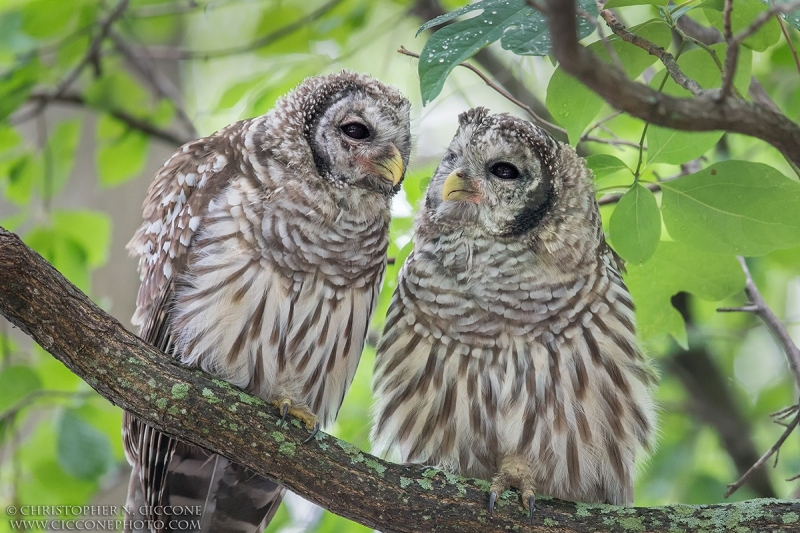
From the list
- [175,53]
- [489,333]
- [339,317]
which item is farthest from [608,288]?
[175,53]

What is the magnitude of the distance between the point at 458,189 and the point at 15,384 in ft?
6.27

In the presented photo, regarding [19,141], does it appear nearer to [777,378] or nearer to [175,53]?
[175,53]

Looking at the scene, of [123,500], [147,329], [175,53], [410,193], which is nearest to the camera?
[147,329]

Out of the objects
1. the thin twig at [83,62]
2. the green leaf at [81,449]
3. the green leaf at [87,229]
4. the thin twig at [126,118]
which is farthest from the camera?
the thin twig at [126,118]

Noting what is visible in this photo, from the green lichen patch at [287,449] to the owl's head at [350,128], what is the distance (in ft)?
3.27

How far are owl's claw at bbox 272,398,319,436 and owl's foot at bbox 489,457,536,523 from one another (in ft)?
1.84

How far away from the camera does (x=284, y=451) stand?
251 centimetres

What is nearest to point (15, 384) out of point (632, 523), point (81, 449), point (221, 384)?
point (81, 449)

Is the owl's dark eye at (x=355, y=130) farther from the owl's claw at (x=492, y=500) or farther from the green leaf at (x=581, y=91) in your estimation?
the owl's claw at (x=492, y=500)

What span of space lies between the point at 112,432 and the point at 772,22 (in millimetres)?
3269

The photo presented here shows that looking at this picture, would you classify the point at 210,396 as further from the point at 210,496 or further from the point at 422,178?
the point at 422,178

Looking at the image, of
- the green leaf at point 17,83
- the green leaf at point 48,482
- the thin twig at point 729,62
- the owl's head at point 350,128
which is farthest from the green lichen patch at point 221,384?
the green leaf at point 17,83

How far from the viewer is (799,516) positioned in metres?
2.36

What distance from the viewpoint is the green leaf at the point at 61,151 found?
4258mm
